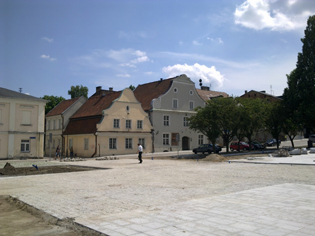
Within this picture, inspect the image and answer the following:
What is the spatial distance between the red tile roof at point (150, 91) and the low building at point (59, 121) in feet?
33.2

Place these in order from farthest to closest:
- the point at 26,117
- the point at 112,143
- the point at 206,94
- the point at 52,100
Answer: the point at 52,100 → the point at 206,94 → the point at 112,143 → the point at 26,117

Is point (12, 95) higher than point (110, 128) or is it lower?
higher

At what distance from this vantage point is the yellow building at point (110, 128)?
134ft

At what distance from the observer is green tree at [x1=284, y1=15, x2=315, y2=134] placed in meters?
42.4

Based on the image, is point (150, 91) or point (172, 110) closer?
point (172, 110)

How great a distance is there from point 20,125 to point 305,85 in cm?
3785

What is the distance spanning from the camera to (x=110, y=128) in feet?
136

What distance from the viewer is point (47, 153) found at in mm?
50656

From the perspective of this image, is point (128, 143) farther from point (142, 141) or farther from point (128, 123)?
point (128, 123)

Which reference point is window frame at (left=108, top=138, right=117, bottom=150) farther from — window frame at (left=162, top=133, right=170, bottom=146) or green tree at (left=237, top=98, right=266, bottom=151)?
green tree at (left=237, top=98, right=266, bottom=151)

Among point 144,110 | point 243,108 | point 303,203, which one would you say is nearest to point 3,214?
point 303,203

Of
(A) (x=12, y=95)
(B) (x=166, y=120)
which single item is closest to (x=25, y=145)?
(A) (x=12, y=95)

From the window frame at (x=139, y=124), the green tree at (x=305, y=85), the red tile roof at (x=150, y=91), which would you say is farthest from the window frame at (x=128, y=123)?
the green tree at (x=305, y=85)

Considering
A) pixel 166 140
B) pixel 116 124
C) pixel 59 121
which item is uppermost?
pixel 59 121
